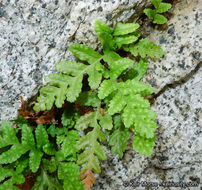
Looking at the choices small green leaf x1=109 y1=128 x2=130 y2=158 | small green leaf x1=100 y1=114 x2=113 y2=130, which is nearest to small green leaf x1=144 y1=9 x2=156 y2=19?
small green leaf x1=100 y1=114 x2=113 y2=130

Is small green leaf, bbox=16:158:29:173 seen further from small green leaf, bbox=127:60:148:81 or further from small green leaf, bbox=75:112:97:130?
small green leaf, bbox=127:60:148:81

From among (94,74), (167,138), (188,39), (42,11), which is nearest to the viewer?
(42,11)

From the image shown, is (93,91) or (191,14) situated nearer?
(191,14)

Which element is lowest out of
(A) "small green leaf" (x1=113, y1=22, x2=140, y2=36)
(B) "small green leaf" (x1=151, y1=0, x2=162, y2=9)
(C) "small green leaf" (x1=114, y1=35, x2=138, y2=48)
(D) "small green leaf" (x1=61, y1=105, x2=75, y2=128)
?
(D) "small green leaf" (x1=61, y1=105, x2=75, y2=128)

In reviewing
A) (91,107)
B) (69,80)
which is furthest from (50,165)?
(69,80)

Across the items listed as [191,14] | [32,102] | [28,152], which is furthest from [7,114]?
[191,14]

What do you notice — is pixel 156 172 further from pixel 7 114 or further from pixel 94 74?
pixel 7 114

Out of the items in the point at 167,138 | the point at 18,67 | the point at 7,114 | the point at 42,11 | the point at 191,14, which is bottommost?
the point at 167,138
